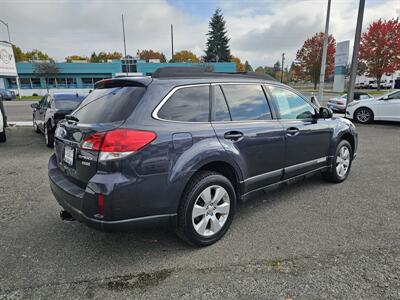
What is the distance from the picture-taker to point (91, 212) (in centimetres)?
237

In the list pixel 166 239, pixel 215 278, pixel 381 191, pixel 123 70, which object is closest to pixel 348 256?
pixel 215 278

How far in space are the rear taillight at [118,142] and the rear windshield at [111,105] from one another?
7.2 inches

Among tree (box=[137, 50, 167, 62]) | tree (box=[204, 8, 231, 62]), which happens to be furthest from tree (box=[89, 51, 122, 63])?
tree (box=[204, 8, 231, 62])

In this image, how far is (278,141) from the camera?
3.52 meters

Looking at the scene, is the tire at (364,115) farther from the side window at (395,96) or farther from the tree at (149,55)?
the tree at (149,55)

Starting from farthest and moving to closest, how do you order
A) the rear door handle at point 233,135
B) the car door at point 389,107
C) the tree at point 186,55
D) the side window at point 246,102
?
the tree at point 186,55, the car door at point 389,107, the side window at point 246,102, the rear door handle at point 233,135

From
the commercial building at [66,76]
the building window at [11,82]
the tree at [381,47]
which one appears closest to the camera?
the tree at [381,47]

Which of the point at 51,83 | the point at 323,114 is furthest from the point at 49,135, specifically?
the point at 51,83

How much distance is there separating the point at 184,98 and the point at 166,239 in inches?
60.6

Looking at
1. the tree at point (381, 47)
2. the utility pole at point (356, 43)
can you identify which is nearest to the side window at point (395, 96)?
the utility pole at point (356, 43)

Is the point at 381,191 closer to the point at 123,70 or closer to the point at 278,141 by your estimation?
the point at 278,141

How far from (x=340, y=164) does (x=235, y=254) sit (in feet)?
9.46

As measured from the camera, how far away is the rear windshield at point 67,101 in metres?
7.55

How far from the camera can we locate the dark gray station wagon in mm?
2355
